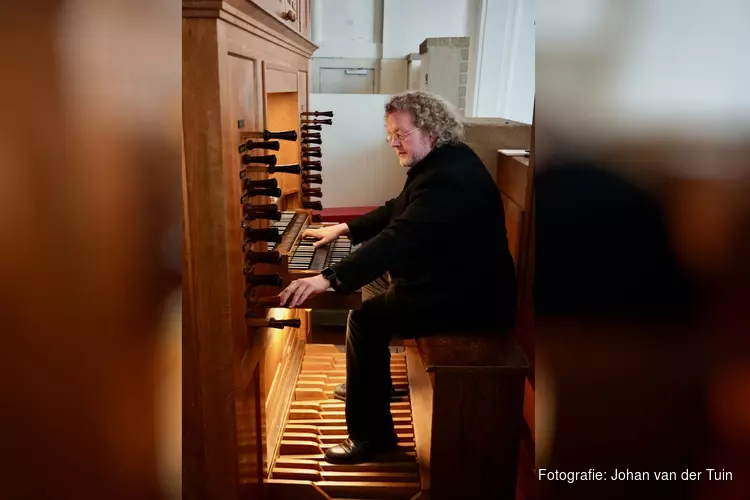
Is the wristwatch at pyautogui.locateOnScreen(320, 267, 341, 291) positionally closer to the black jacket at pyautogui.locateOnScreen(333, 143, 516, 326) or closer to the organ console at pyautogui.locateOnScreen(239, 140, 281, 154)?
the black jacket at pyautogui.locateOnScreen(333, 143, 516, 326)

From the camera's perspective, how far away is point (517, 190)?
226 cm

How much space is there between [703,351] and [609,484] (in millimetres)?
144

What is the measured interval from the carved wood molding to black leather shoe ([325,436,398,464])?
4.44 ft

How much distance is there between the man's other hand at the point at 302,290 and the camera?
5.14 ft

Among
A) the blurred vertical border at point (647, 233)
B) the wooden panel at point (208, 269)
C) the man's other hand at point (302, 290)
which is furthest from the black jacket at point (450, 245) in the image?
the blurred vertical border at point (647, 233)

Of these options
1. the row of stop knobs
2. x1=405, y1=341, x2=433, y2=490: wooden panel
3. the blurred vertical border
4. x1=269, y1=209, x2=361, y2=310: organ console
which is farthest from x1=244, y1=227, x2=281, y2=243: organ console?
the blurred vertical border

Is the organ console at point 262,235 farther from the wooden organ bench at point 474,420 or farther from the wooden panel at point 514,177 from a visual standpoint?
the wooden panel at point 514,177

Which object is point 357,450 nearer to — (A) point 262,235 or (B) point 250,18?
(A) point 262,235

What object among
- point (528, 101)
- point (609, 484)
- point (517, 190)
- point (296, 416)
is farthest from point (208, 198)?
point (528, 101)

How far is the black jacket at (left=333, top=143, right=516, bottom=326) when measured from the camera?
1725mm

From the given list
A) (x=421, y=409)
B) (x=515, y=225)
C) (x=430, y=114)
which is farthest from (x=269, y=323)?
(x=515, y=225)

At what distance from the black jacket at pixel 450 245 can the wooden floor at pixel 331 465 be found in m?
0.50

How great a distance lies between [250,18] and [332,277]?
2.38ft

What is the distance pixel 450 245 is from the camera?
178 cm
